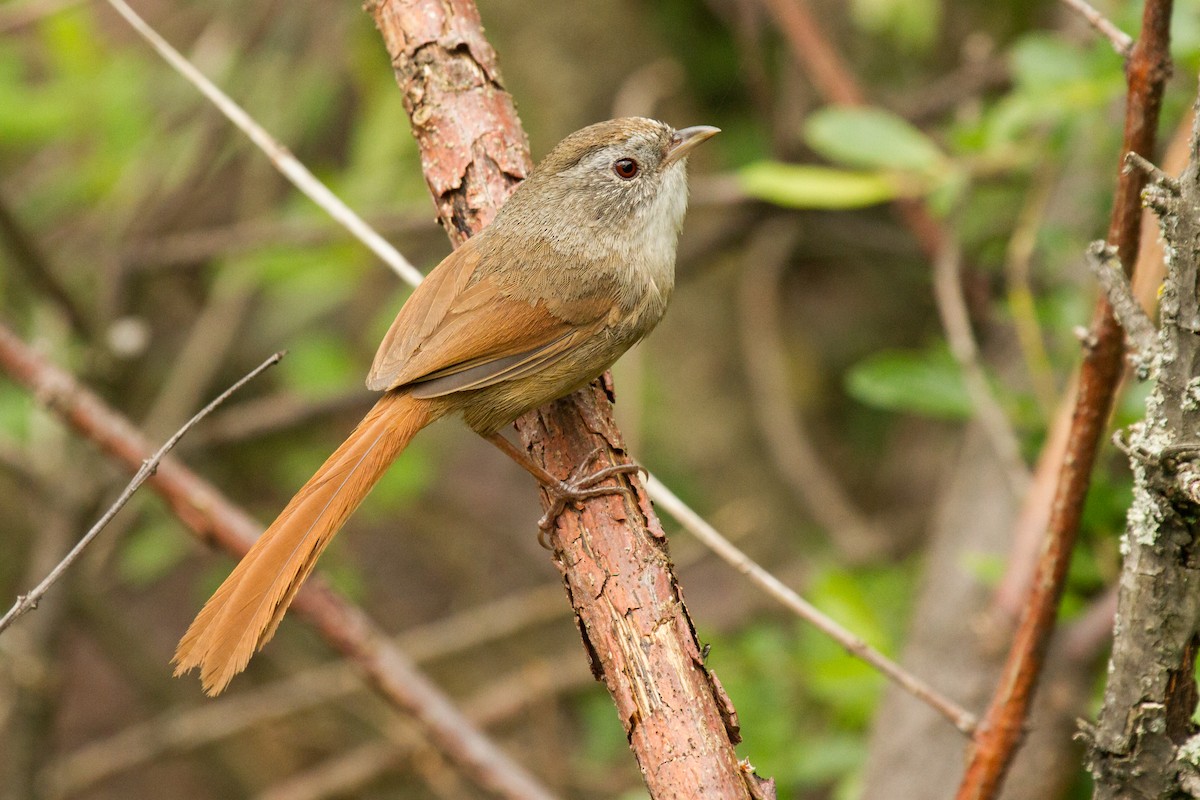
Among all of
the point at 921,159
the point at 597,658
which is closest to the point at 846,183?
the point at 921,159

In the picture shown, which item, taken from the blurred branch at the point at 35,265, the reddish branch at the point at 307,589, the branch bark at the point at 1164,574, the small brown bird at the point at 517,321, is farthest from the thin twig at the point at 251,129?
the blurred branch at the point at 35,265

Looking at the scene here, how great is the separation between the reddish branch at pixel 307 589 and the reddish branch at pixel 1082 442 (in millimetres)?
1288

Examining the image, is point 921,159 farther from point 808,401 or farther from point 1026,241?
point 808,401

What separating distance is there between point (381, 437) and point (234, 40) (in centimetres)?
362

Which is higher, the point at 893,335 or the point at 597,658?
the point at 893,335

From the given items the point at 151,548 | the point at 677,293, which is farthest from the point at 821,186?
the point at 151,548

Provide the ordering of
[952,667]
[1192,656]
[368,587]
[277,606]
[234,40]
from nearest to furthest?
1. [1192,656]
2. [277,606]
3. [952,667]
4. [234,40]
5. [368,587]

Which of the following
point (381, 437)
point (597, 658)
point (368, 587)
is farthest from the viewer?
point (368, 587)

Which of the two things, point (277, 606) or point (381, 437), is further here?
point (381, 437)

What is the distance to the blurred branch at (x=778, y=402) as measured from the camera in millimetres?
5090

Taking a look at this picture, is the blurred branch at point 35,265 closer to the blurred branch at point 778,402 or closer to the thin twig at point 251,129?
the thin twig at point 251,129

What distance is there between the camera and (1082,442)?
2.08 meters

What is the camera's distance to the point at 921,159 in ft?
Answer: 11.0

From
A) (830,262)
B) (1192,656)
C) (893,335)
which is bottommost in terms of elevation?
(1192,656)
